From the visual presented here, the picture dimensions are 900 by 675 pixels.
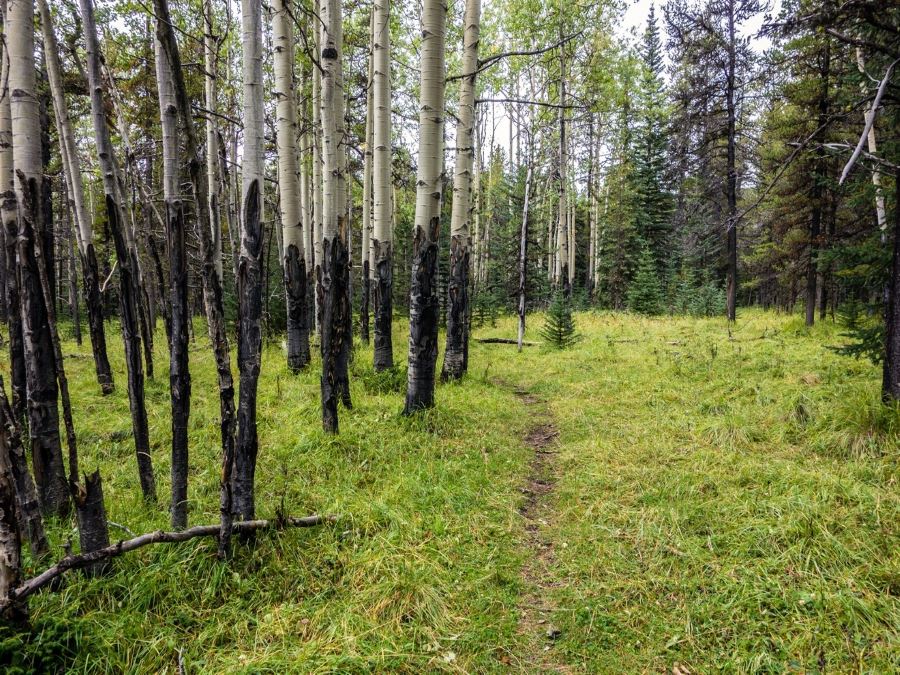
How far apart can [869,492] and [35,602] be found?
6054 mm

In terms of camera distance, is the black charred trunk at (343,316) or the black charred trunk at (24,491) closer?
the black charred trunk at (24,491)

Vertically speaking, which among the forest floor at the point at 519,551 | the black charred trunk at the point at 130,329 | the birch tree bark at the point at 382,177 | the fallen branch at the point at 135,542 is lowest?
the forest floor at the point at 519,551

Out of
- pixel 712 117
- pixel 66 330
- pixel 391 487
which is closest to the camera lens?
pixel 391 487

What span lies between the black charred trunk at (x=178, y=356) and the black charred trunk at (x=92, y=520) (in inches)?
17.5

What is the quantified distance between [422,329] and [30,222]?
13.3 ft

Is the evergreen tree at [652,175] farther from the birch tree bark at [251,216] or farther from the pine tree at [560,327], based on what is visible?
the birch tree bark at [251,216]

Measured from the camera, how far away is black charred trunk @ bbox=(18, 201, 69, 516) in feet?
9.14

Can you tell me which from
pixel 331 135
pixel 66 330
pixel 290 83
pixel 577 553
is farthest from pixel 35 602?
pixel 66 330


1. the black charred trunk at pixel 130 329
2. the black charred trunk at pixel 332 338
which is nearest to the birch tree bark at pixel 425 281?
→ the black charred trunk at pixel 332 338

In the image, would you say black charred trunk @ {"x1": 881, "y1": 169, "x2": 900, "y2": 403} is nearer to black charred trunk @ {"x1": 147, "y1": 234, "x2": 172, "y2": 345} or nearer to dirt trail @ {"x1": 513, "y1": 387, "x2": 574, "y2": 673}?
dirt trail @ {"x1": 513, "y1": 387, "x2": 574, "y2": 673}

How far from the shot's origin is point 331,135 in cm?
571

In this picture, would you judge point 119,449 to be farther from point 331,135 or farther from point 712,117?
point 712,117

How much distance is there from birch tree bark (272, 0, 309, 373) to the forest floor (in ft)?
8.24

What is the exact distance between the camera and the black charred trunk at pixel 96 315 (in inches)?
292
